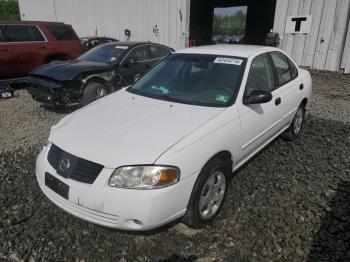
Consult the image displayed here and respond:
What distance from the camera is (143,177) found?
2.35 metres

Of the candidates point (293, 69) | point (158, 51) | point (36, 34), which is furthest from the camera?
point (36, 34)

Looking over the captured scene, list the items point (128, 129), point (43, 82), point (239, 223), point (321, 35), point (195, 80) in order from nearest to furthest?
point (128, 129)
point (239, 223)
point (195, 80)
point (43, 82)
point (321, 35)

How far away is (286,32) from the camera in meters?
10.9

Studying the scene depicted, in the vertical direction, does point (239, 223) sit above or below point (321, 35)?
below

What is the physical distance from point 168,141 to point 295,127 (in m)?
3.11

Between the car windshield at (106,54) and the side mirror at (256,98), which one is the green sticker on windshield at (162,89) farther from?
the car windshield at (106,54)

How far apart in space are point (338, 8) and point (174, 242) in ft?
33.0

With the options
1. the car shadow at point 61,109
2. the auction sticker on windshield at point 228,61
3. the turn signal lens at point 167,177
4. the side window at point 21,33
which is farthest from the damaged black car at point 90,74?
the turn signal lens at point 167,177

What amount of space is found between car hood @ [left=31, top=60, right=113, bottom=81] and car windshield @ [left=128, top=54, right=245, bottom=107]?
2.72 meters

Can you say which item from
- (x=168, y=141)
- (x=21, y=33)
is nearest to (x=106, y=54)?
(x=21, y=33)

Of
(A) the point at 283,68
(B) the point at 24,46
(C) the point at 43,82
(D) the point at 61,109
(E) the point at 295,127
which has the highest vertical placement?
(A) the point at 283,68

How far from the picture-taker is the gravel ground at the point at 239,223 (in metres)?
2.61

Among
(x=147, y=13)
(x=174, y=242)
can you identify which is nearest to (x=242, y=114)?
(x=174, y=242)

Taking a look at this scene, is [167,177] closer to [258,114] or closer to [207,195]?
[207,195]
